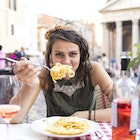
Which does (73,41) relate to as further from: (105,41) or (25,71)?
(105,41)

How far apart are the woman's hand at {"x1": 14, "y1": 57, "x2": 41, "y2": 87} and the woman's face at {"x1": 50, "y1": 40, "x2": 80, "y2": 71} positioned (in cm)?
22

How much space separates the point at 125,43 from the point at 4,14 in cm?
1682

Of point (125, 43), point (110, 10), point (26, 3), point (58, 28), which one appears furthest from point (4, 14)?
point (125, 43)

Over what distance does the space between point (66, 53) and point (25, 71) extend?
0.30 m

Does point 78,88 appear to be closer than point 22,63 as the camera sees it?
No

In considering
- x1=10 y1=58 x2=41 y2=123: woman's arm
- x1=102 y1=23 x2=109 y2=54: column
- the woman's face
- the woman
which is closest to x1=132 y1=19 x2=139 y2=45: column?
x1=102 y1=23 x2=109 y2=54: column

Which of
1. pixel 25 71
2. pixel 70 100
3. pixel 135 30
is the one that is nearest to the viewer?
pixel 25 71

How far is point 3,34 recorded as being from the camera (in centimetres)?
1502

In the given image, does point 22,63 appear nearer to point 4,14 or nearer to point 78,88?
point 78,88

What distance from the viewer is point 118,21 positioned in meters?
24.7

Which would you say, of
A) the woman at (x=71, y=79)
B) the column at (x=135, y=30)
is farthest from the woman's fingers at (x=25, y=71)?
the column at (x=135, y=30)

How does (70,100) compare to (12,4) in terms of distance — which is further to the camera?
(12,4)

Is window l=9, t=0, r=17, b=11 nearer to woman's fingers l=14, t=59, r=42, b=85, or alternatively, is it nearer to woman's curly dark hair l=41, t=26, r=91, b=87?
woman's curly dark hair l=41, t=26, r=91, b=87

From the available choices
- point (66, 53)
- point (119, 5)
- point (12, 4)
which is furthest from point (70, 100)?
point (119, 5)
